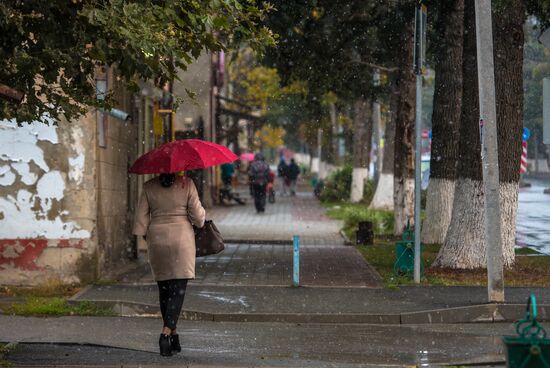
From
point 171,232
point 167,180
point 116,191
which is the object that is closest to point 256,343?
point 171,232

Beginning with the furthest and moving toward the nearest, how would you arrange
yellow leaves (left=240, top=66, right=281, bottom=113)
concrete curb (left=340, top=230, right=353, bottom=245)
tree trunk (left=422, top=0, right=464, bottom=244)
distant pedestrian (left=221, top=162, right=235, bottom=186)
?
yellow leaves (left=240, top=66, right=281, bottom=113), distant pedestrian (left=221, top=162, right=235, bottom=186), concrete curb (left=340, top=230, right=353, bottom=245), tree trunk (left=422, top=0, right=464, bottom=244)

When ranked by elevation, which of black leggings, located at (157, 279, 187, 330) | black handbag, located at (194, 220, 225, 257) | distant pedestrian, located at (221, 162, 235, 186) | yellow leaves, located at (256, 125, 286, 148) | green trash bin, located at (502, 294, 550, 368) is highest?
yellow leaves, located at (256, 125, 286, 148)

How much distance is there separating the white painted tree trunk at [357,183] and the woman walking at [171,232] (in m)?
30.6

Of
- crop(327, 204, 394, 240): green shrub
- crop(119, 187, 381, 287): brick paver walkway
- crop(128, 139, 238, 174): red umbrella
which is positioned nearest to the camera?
crop(128, 139, 238, 174): red umbrella

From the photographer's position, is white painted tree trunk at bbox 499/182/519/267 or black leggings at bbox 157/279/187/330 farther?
white painted tree trunk at bbox 499/182/519/267

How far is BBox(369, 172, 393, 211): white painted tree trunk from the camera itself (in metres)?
33.4

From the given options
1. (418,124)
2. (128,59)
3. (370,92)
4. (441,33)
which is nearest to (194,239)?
(128,59)

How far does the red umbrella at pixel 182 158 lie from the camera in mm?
9359

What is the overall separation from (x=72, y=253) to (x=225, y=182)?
27460 millimetres

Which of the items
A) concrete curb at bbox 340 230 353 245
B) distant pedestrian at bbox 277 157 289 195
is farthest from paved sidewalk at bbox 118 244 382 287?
distant pedestrian at bbox 277 157 289 195

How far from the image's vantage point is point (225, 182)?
4197 cm

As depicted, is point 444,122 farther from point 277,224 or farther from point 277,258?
point 277,224

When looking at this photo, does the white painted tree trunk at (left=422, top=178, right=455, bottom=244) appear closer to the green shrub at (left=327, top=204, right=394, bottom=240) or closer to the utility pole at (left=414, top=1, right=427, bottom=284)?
the green shrub at (left=327, top=204, right=394, bottom=240)

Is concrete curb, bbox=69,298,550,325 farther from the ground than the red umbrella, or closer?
closer
